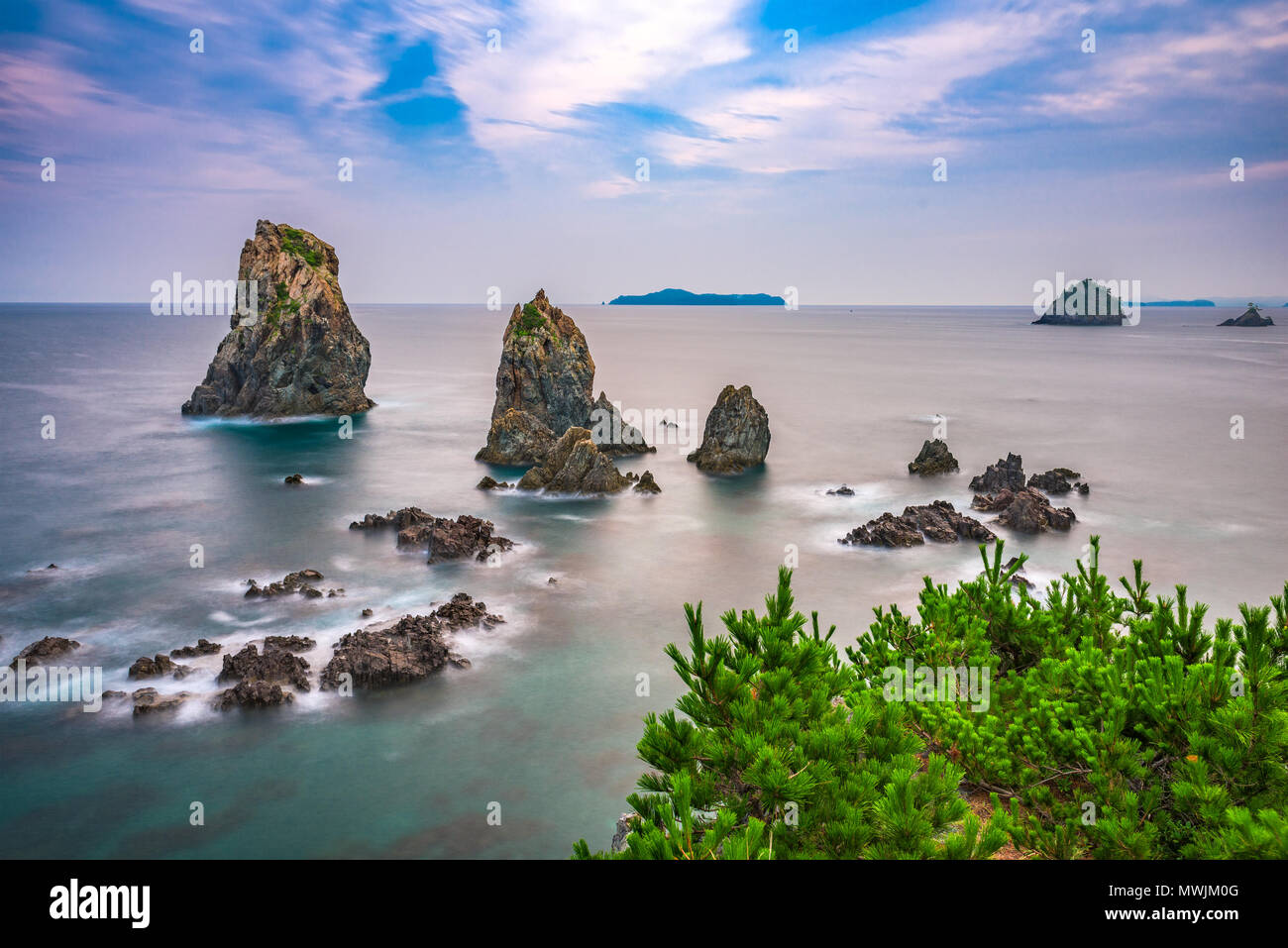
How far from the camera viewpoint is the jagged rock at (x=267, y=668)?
67.1ft

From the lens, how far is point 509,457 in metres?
49.1

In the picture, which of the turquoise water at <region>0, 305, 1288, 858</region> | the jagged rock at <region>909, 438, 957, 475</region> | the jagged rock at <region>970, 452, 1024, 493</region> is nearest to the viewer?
the turquoise water at <region>0, 305, 1288, 858</region>

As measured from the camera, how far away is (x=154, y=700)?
19.6 m

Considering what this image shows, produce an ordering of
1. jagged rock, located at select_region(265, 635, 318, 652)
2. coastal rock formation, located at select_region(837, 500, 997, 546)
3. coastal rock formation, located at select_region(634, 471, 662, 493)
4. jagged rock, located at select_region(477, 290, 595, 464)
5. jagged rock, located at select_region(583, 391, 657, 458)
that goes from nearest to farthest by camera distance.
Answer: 1. jagged rock, located at select_region(265, 635, 318, 652)
2. coastal rock formation, located at select_region(837, 500, 997, 546)
3. coastal rock formation, located at select_region(634, 471, 662, 493)
4. jagged rock, located at select_region(477, 290, 595, 464)
5. jagged rock, located at select_region(583, 391, 657, 458)

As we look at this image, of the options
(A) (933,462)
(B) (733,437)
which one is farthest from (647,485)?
(A) (933,462)

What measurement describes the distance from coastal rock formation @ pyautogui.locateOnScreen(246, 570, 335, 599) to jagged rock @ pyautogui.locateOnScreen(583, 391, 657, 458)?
2554 centimetres

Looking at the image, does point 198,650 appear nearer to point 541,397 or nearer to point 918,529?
point 918,529

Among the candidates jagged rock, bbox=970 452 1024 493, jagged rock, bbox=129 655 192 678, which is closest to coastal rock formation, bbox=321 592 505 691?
jagged rock, bbox=129 655 192 678

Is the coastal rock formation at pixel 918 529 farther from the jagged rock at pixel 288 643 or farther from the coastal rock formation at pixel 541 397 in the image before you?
the coastal rock formation at pixel 541 397

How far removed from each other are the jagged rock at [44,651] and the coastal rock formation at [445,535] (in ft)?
38.0

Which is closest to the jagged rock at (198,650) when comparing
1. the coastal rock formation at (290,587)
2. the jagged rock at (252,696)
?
the jagged rock at (252,696)

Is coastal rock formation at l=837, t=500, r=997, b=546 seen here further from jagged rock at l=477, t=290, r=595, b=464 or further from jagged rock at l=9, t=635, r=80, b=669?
jagged rock at l=9, t=635, r=80, b=669

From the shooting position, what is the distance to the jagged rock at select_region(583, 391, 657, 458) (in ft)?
169
